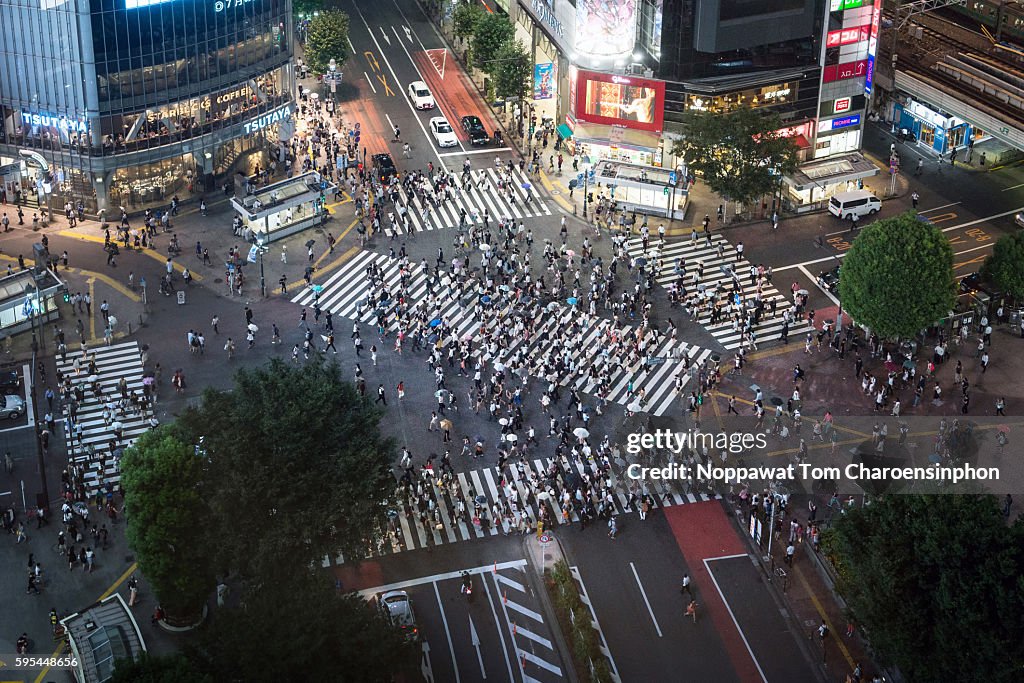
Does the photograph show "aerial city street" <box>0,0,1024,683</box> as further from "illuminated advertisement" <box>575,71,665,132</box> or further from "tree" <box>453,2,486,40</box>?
"tree" <box>453,2,486,40</box>

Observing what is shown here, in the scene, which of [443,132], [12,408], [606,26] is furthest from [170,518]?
[443,132]

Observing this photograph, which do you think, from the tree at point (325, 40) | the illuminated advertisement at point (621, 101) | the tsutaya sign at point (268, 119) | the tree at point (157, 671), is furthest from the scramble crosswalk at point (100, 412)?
the tree at point (325, 40)

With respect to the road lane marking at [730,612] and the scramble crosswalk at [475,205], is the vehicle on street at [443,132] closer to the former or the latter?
the scramble crosswalk at [475,205]

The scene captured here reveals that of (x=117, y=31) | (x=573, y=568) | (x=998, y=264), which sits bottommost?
(x=573, y=568)

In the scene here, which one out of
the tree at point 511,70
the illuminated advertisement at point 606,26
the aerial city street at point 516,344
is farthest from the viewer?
the tree at point 511,70

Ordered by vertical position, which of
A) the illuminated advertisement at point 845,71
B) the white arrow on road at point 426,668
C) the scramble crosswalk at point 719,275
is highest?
the illuminated advertisement at point 845,71

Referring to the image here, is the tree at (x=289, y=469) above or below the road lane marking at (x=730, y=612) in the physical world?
above

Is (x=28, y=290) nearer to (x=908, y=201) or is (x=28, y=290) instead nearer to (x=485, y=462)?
(x=485, y=462)

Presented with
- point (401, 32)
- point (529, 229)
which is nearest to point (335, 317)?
point (529, 229)
